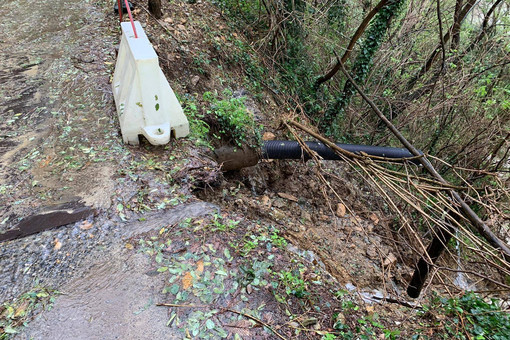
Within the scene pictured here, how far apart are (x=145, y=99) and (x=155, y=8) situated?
10.8ft

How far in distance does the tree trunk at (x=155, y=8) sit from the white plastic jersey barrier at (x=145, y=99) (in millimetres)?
2238

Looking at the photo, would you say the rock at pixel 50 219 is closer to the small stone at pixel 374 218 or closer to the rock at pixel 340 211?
the rock at pixel 340 211

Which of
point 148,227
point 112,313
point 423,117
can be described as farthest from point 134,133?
point 423,117

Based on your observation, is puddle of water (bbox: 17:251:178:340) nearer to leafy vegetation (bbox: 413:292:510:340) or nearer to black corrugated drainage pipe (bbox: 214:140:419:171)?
black corrugated drainage pipe (bbox: 214:140:419:171)

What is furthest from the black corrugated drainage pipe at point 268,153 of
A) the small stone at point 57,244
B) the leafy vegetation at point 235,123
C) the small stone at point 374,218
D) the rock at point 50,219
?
the small stone at point 57,244

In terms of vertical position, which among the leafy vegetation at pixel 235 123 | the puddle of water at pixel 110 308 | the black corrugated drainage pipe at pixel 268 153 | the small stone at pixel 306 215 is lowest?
the small stone at pixel 306 215

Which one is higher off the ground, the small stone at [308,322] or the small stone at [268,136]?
the small stone at [268,136]

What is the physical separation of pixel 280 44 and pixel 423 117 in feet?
11.7

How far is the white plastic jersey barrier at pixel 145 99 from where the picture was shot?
A: 3.17 m

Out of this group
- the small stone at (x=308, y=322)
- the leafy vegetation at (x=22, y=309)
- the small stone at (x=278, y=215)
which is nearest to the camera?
the leafy vegetation at (x=22, y=309)

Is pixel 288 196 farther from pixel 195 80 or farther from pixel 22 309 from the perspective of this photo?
pixel 22 309

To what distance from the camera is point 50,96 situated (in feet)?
13.6

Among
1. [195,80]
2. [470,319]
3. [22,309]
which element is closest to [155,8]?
[195,80]

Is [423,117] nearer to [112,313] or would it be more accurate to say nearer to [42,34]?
[112,313]
